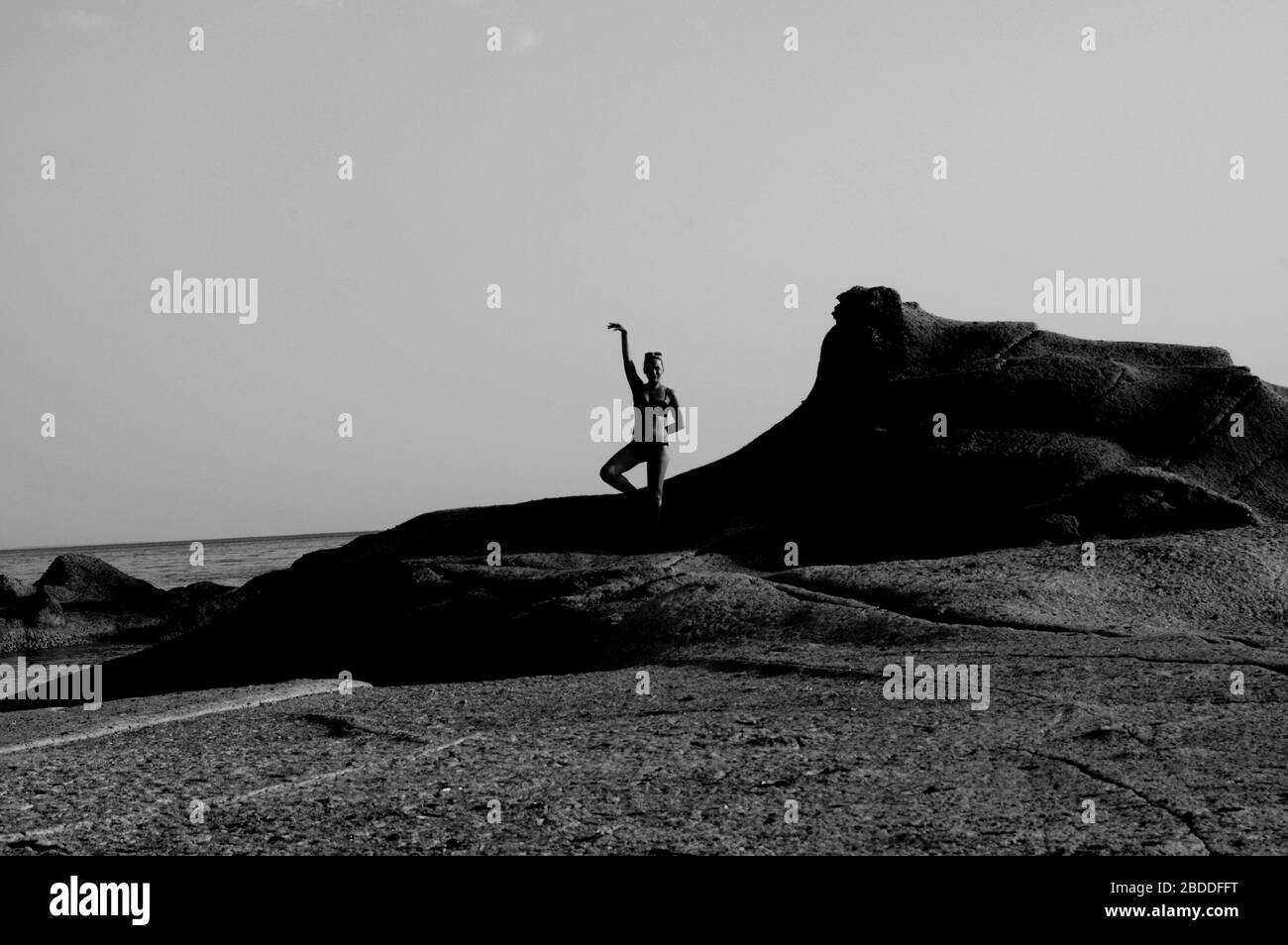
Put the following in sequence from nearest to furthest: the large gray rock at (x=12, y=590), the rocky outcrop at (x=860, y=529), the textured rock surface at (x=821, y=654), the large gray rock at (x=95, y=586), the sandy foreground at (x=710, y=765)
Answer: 1. the sandy foreground at (x=710, y=765)
2. the textured rock surface at (x=821, y=654)
3. the rocky outcrop at (x=860, y=529)
4. the large gray rock at (x=12, y=590)
5. the large gray rock at (x=95, y=586)

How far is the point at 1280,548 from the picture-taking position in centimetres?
890

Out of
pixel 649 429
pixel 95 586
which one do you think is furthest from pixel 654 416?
pixel 95 586

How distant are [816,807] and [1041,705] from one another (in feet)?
6.10

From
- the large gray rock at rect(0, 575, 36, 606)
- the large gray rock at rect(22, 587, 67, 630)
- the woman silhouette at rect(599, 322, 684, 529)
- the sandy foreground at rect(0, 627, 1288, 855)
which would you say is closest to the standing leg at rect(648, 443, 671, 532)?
the woman silhouette at rect(599, 322, 684, 529)

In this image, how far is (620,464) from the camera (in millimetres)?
11141

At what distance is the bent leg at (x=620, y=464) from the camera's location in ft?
36.5

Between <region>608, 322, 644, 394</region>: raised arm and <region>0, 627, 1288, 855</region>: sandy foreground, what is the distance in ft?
13.3

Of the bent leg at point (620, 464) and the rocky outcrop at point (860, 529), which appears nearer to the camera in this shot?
the rocky outcrop at point (860, 529)

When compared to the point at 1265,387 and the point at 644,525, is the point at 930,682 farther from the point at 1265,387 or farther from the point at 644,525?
the point at 1265,387

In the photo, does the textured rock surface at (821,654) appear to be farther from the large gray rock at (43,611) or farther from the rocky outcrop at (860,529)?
the large gray rock at (43,611)

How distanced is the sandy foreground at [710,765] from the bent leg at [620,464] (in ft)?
13.4

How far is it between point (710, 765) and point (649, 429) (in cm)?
628

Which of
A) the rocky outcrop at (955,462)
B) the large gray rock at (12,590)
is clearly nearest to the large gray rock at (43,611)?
the large gray rock at (12,590)
